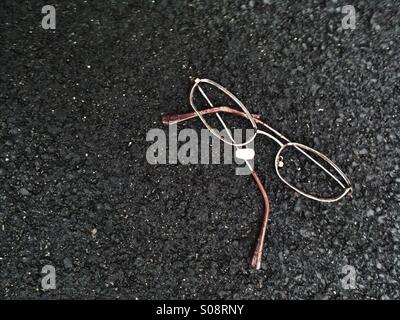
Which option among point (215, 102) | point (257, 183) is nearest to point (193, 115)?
point (215, 102)

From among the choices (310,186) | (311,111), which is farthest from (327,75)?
(310,186)

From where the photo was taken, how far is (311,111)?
3.67 ft

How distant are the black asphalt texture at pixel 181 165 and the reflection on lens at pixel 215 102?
0.02m

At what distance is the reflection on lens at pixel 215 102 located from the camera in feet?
3.60

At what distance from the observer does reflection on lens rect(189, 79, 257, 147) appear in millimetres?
1099

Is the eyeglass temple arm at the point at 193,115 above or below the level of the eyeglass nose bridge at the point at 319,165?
above

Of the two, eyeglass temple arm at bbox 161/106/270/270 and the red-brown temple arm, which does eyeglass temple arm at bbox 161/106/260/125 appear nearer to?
eyeglass temple arm at bbox 161/106/270/270

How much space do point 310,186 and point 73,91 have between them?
515mm

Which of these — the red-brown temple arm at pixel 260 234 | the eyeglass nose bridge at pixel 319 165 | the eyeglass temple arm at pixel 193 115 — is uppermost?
the eyeglass temple arm at pixel 193 115

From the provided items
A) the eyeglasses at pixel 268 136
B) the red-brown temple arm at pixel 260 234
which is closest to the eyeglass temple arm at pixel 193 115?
the eyeglasses at pixel 268 136

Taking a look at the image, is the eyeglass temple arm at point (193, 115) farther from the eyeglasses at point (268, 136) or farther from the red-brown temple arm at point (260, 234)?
the red-brown temple arm at point (260, 234)

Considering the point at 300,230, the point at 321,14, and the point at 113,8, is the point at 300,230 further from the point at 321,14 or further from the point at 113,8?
the point at 113,8

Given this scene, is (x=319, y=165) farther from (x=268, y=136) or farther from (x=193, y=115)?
(x=193, y=115)

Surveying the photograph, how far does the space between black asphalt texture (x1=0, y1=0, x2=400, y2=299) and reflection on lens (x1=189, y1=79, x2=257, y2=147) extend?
0.07 ft
